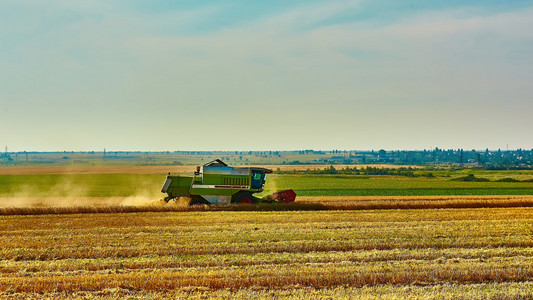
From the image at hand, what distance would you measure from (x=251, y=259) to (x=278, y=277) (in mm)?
2288

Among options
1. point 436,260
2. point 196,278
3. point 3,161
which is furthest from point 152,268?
point 3,161

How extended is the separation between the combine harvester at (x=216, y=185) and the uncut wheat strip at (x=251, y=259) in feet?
Answer: 41.6

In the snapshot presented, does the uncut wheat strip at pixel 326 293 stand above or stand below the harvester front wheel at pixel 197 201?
below

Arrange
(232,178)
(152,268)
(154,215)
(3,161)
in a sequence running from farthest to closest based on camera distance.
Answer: (3,161) → (232,178) → (154,215) → (152,268)

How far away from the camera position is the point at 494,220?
72.5 ft

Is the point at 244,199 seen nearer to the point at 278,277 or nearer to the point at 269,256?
the point at 269,256

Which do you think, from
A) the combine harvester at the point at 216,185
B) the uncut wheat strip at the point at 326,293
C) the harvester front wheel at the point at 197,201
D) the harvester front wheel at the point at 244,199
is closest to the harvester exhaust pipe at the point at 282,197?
the combine harvester at the point at 216,185

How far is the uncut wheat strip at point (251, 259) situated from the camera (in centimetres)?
1392

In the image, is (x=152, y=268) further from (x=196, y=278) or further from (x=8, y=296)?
(x=8, y=296)

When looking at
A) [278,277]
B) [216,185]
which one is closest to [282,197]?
[216,185]

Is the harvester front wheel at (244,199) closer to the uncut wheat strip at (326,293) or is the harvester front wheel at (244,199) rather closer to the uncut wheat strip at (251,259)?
the uncut wheat strip at (251,259)

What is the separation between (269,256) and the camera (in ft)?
49.3

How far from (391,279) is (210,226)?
937cm

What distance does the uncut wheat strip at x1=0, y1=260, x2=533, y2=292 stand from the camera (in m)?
12.0
